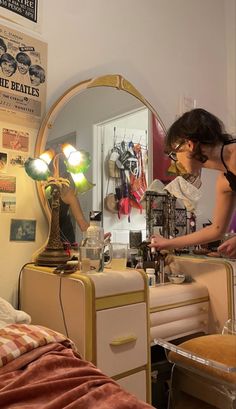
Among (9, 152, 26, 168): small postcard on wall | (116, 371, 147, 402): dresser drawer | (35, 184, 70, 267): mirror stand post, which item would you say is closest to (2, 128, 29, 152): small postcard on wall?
(9, 152, 26, 168): small postcard on wall

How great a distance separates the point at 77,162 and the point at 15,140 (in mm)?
291

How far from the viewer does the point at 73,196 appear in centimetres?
164

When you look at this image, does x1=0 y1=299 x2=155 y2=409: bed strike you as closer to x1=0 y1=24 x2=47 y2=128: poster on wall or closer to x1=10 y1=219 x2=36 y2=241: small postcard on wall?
x1=10 y1=219 x2=36 y2=241: small postcard on wall

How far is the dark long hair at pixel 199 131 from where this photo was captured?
51.8 inches

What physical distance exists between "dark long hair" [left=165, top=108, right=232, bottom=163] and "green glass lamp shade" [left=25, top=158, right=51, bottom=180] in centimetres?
55

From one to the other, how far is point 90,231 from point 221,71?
1.98 metres

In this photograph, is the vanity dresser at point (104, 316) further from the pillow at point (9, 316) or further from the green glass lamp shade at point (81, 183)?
the green glass lamp shade at point (81, 183)

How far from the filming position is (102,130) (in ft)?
5.83

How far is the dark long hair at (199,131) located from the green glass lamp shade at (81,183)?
0.50 m

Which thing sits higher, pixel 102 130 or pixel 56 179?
pixel 102 130

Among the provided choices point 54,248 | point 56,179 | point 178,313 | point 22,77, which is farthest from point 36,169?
point 178,313

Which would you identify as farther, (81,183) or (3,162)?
(81,183)

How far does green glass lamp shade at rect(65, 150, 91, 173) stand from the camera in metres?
1.60

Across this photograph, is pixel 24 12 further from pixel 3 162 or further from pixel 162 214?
pixel 162 214
